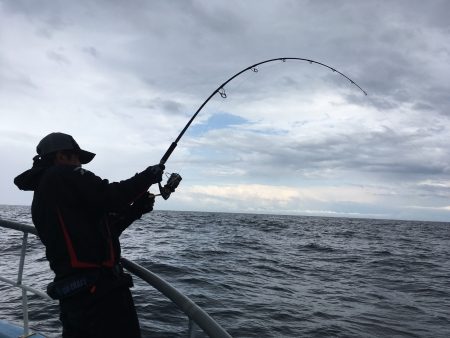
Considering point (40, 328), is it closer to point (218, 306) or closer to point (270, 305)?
point (218, 306)

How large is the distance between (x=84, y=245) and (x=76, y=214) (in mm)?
198

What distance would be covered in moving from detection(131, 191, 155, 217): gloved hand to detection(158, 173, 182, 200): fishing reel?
0.19 meters

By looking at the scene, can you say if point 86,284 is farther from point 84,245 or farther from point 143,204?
point 143,204

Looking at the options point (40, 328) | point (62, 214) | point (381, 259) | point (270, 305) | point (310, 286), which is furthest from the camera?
point (381, 259)

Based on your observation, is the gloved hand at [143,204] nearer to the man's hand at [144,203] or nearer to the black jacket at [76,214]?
the man's hand at [144,203]

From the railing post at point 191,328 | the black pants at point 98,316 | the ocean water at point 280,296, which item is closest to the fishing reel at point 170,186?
the black pants at point 98,316

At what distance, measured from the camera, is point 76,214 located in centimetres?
249

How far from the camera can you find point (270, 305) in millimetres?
9148

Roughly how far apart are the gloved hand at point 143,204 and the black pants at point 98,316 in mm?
696

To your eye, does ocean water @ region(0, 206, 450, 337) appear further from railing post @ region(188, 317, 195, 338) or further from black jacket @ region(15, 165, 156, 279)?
railing post @ region(188, 317, 195, 338)

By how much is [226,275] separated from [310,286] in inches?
99.5

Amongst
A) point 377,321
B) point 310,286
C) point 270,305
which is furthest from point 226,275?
point 377,321

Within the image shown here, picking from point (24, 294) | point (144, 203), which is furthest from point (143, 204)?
point (24, 294)

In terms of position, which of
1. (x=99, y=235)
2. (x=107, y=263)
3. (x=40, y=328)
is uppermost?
(x=99, y=235)
